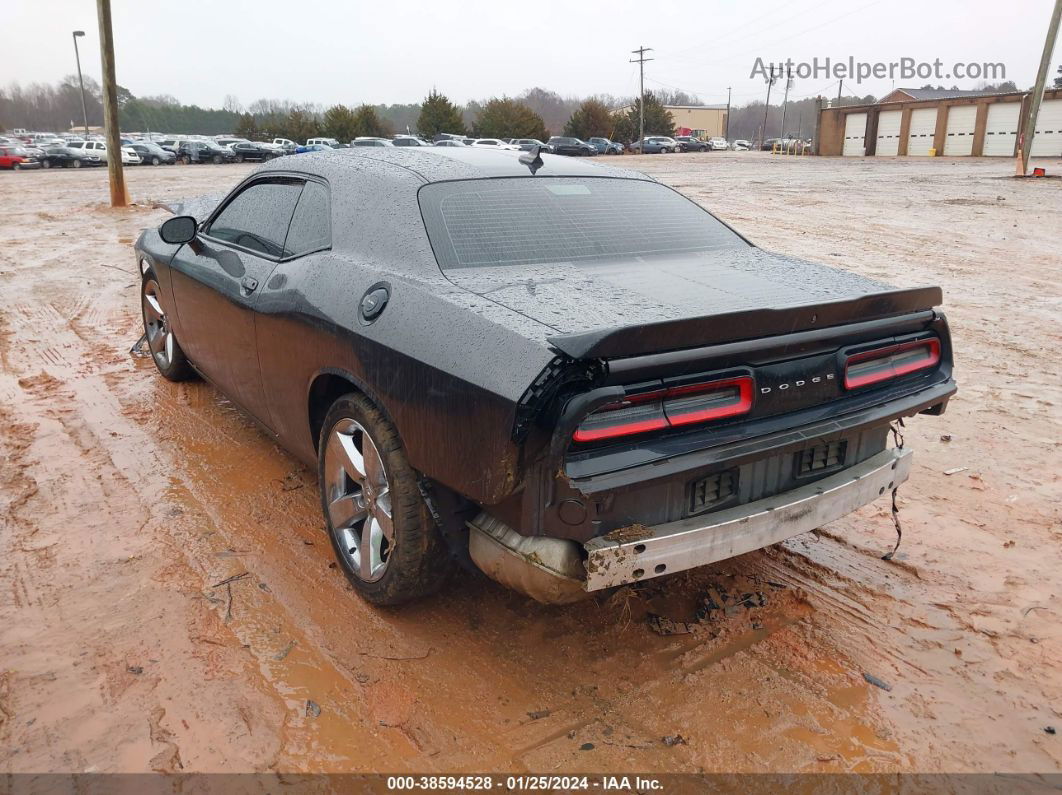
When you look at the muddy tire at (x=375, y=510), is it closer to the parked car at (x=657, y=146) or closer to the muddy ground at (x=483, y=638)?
the muddy ground at (x=483, y=638)

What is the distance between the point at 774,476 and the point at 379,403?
133 centimetres

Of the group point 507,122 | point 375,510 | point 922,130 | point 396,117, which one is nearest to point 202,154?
point 507,122

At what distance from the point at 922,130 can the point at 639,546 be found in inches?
1888

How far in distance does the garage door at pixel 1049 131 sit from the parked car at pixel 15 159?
159ft

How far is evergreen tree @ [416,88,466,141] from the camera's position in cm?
5884

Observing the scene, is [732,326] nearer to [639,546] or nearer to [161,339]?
[639,546]

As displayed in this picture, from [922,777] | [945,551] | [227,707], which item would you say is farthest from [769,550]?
[227,707]

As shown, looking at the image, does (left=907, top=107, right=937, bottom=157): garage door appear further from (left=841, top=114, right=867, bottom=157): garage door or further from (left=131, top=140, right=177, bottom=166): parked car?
(left=131, top=140, right=177, bottom=166): parked car

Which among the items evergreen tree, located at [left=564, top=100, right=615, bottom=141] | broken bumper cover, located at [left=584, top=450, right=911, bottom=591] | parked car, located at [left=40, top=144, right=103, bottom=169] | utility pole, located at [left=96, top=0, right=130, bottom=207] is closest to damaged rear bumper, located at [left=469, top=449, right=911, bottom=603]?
broken bumper cover, located at [left=584, top=450, right=911, bottom=591]

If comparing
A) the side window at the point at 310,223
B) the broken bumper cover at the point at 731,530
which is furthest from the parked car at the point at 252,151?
the broken bumper cover at the point at 731,530

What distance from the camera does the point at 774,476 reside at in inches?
99.7

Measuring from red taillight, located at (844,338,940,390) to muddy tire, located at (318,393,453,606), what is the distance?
151 cm

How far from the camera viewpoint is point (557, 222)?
326 centimetres

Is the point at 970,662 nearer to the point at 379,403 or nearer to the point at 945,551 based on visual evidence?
the point at 945,551
